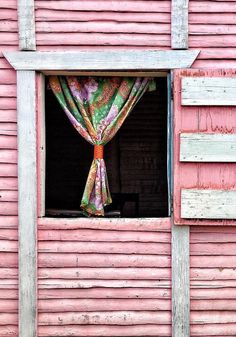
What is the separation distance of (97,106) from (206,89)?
0.99 metres

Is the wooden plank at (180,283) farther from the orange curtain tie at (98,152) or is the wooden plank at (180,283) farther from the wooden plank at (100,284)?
the orange curtain tie at (98,152)

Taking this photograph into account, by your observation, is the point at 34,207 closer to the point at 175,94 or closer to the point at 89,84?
the point at 89,84

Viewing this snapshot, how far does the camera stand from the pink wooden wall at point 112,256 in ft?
13.5

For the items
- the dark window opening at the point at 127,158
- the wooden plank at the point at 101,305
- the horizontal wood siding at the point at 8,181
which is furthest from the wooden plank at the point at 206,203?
the dark window opening at the point at 127,158

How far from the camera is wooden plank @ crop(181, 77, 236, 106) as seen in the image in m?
4.01

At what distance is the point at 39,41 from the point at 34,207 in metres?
1.46

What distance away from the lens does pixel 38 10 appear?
161 inches

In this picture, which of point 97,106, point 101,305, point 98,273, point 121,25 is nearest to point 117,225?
point 98,273

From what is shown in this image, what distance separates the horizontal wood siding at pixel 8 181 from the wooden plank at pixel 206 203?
1524 millimetres

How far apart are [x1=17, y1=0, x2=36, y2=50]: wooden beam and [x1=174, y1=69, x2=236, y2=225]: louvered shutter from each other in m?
1.29

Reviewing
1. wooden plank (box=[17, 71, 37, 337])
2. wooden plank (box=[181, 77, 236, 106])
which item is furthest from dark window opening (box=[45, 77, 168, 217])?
wooden plank (box=[181, 77, 236, 106])

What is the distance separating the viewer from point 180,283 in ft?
13.7

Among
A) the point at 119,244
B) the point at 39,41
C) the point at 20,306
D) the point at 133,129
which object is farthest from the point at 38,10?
the point at 133,129

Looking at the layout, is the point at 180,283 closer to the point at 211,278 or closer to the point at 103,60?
the point at 211,278
